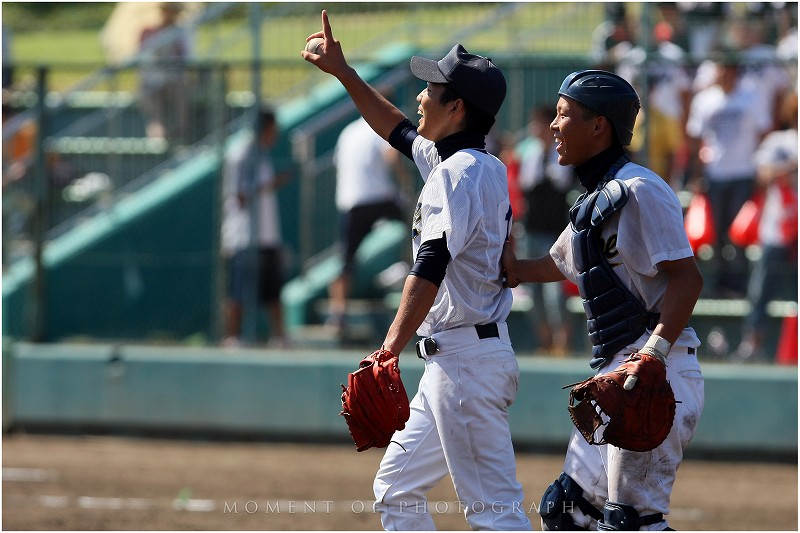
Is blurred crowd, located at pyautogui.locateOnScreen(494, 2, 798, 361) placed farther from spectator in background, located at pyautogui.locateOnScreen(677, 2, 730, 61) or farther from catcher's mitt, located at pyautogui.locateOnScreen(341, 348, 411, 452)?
catcher's mitt, located at pyautogui.locateOnScreen(341, 348, 411, 452)

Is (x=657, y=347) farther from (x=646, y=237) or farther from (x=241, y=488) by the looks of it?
(x=241, y=488)

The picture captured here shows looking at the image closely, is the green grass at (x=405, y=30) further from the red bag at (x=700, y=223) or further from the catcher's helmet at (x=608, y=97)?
the catcher's helmet at (x=608, y=97)

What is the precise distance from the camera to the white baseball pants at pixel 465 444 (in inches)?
194

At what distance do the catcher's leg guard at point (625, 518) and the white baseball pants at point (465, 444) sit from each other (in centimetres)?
39

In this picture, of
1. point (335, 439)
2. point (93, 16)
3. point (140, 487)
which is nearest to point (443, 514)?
point (140, 487)

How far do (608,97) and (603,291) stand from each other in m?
0.72

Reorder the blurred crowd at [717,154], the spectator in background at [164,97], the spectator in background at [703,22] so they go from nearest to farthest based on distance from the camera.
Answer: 1. the blurred crowd at [717,154]
2. the spectator in background at [164,97]
3. the spectator in background at [703,22]

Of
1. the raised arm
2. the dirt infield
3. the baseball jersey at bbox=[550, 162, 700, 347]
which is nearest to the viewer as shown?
the baseball jersey at bbox=[550, 162, 700, 347]

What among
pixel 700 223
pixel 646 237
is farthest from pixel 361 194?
pixel 646 237

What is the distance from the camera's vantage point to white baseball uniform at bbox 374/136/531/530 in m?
4.91

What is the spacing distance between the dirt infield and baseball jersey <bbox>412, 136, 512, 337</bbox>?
290cm

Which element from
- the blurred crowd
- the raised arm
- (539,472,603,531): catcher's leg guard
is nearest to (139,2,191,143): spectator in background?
the blurred crowd

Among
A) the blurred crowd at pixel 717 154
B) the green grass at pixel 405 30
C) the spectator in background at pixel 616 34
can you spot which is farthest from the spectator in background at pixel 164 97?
the spectator in background at pixel 616 34

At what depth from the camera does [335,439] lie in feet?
35.8
